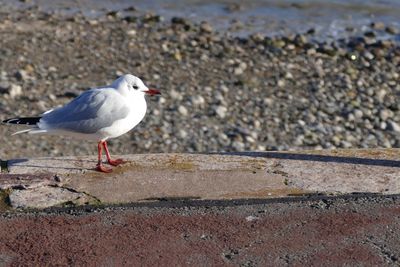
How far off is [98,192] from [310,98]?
18.7 ft

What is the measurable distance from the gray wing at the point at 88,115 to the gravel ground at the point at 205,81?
2.80 meters

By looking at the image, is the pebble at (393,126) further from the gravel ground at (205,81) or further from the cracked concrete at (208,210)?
the cracked concrete at (208,210)

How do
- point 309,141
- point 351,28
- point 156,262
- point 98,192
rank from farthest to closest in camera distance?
point 351,28
point 309,141
point 98,192
point 156,262

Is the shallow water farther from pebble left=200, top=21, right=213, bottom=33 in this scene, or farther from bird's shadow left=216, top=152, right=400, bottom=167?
bird's shadow left=216, top=152, right=400, bottom=167

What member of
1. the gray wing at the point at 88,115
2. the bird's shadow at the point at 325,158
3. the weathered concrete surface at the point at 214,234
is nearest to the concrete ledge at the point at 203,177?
the bird's shadow at the point at 325,158

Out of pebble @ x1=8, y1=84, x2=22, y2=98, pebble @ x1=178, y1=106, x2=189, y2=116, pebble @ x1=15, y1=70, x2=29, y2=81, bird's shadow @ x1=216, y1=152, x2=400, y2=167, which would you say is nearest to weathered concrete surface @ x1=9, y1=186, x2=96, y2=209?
bird's shadow @ x1=216, y1=152, x2=400, y2=167

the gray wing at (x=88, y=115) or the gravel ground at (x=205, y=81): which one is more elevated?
the gray wing at (x=88, y=115)

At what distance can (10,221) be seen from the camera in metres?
3.51

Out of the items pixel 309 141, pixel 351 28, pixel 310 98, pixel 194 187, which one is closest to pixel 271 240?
pixel 194 187

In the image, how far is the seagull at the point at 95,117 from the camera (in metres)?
4.78

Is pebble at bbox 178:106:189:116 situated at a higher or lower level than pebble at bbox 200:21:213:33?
lower

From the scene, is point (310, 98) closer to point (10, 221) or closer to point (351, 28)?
point (351, 28)

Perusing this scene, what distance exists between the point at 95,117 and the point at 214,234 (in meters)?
1.56

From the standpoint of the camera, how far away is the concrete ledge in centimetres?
382
